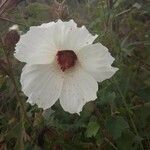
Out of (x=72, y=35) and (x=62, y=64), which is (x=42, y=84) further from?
(x=72, y=35)

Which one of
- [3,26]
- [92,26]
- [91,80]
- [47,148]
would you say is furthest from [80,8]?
[91,80]

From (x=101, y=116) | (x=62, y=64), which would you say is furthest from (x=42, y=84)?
(x=101, y=116)

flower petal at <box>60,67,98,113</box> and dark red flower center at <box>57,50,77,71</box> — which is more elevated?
dark red flower center at <box>57,50,77,71</box>

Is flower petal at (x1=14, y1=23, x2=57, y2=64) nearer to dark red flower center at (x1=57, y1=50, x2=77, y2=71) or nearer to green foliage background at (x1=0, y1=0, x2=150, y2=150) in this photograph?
dark red flower center at (x1=57, y1=50, x2=77, y2=71)

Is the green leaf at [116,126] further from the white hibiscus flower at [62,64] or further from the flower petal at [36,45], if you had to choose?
the flower petal at [36,45]

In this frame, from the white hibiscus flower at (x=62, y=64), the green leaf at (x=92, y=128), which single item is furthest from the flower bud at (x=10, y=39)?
the green leaf at (x=92, y=128)

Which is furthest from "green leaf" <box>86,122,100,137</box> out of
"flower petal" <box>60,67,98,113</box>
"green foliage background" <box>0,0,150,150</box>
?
"flower petal" <box>60,67,98,113</box>
